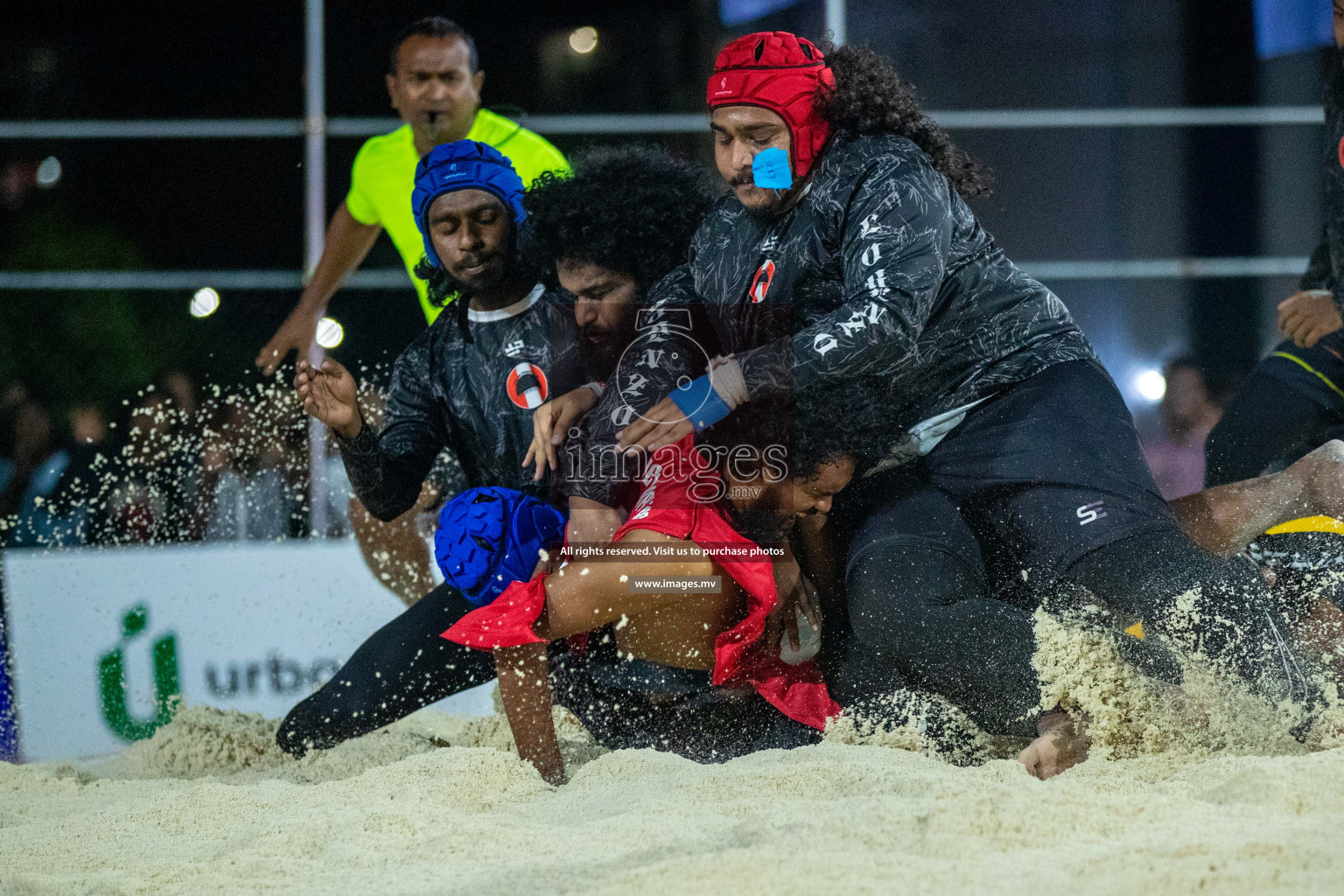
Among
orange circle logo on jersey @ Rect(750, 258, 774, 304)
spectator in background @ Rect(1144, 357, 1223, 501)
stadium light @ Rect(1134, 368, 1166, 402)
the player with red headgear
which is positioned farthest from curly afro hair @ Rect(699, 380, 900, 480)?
stadium light @ Rect(1134, 368, 1166, 402)

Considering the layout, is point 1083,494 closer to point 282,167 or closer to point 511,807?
point 511,807

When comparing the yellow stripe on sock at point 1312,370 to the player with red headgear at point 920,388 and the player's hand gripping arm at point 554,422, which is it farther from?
the player's hand gripping arm at point 554,422

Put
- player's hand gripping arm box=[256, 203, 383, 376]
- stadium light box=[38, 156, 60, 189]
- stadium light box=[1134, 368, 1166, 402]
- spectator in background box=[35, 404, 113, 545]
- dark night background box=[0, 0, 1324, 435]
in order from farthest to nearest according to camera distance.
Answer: stadium light box=[38, 156, 60, 189] < dark night background box=[0, 0, 1324, 435] < stadium light box=[1134, 368, 1166, 402] < spectator in background box=[35, 404, 113, 545] < player's hand gripping arm box=[256, 203, 383, 376]

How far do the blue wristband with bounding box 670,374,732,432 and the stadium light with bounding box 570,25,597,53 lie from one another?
3197 mm

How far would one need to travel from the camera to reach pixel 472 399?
2.76 metres

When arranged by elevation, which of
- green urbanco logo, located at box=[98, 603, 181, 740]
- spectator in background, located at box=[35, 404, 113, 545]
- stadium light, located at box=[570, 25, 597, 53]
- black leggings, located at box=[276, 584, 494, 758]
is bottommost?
green urbanco logo, located at box=[98, 603, 181, 740]

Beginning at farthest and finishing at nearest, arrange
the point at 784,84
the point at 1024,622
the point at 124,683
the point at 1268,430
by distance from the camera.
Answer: the point at 124,683 → the point at 1268,430 → the point at 784,84 → the point at 1024,622

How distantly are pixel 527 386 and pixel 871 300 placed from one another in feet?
2.75

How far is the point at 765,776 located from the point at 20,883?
1177 mm

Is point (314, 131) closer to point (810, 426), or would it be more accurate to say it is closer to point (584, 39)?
point (584, 39)

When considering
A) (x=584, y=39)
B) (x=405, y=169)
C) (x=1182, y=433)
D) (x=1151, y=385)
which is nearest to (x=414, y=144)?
(x=405, y=169)

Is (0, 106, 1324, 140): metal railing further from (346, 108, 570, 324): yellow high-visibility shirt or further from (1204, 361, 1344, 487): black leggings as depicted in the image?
(1204, 361, 1344, 487): black leggings

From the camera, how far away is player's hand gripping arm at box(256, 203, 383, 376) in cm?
350

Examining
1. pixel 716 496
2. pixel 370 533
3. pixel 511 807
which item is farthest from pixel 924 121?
pixel 370 533
